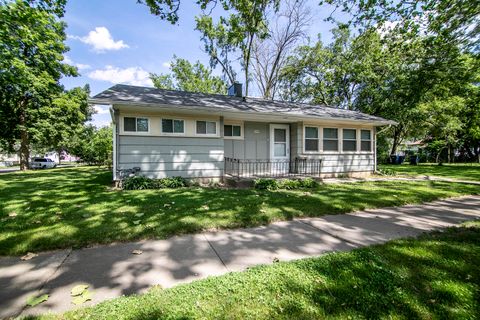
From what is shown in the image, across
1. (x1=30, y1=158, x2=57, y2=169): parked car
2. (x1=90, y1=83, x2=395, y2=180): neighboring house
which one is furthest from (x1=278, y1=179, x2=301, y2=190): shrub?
(x1=30, y1=158, x2=57, y2=169): parked car

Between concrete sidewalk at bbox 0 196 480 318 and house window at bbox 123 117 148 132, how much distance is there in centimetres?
576

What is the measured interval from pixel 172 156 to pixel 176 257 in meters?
6.16

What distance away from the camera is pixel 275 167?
11.2 metres

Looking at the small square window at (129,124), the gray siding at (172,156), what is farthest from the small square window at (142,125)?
the gray siding at (172,156)

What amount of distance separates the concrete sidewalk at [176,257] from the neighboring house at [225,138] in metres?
5.12

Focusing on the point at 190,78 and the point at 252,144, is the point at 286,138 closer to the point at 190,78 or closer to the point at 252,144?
the point at 252,144

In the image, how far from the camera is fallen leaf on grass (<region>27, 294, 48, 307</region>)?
83.4 inches

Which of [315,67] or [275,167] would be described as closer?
[275,167]

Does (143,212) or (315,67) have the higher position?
(315,67)

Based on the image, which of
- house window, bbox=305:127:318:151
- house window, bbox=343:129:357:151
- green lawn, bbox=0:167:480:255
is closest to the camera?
green lawn, bbox=0:167:480:255

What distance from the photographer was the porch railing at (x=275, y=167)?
414 inches

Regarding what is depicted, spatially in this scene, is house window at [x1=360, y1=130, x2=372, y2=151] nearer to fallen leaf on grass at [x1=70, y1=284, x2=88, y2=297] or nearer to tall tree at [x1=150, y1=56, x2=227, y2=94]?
fallen leaf on grass at [x1=70, y1=284, x2=88, y2=297]

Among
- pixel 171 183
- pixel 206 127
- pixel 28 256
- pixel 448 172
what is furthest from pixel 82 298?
pixel 448 172

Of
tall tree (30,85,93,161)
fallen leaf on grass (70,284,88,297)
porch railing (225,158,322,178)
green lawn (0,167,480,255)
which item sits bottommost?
fallen leaf on grass (70,284,88,297)
